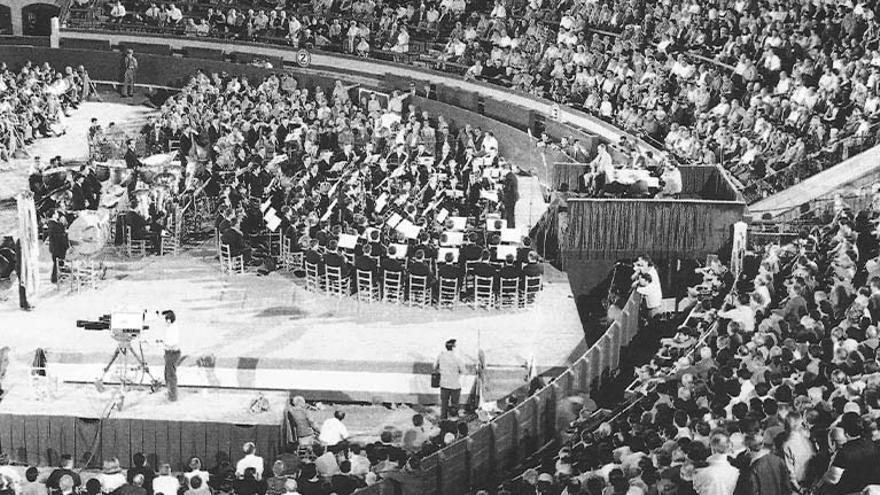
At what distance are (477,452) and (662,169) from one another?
12396mm

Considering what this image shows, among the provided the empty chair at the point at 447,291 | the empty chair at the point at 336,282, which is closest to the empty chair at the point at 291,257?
the empty chair at the point at 336,282

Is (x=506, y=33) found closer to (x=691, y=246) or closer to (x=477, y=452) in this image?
→ (x=691, y=246)

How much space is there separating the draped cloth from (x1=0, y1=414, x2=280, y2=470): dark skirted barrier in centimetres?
531

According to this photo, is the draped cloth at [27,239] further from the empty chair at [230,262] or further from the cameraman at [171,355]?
the cameraman at [171,355]

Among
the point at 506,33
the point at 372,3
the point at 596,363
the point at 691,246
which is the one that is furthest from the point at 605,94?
the point at 596,363

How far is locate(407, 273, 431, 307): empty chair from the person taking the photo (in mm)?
25734

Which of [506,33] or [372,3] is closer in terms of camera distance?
[506,33]

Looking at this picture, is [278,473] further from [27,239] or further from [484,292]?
[27,239]

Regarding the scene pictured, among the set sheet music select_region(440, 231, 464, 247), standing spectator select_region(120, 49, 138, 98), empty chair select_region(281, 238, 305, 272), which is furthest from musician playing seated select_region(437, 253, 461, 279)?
standing spectator select_region(120, 49, 138, 98)

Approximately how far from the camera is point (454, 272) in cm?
2566

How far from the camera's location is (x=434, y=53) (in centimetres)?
4378

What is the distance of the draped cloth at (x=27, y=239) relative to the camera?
2494cm

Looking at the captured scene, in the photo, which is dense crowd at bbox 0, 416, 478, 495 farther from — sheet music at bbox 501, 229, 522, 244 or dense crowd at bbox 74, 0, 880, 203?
dense crowd at bbox 74, 0, 880, 203

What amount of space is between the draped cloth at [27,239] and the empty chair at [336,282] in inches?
212
